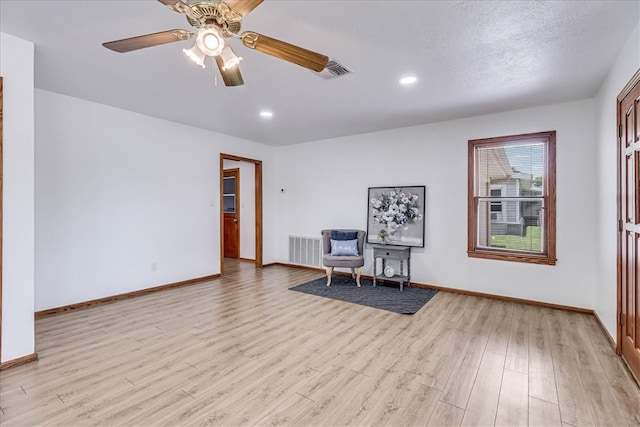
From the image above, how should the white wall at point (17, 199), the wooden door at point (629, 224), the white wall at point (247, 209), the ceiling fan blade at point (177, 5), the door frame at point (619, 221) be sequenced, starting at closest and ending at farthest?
the ceiling fan blade at point (177, 5)
the wooden door at point (629, 224)
the white wall at point (17, 199)
the door frame at point (619, 221)
the white wall at point (247, 209)

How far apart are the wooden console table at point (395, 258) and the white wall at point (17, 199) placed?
405 centimetres

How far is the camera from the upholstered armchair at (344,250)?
4.82 metres

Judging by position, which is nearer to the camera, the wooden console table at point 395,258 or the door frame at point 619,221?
the door frame at point 619,221

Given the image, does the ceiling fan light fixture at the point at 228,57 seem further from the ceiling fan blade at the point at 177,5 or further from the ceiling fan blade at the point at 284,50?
the ceiling fan blade at the point at 177,5

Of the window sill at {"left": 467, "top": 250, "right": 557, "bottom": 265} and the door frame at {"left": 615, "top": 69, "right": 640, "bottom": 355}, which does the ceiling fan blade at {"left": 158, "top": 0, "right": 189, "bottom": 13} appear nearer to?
the door frame at {"left": 615, "top": 69, "right": 640, "bottom": 355}

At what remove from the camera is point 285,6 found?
196 cm

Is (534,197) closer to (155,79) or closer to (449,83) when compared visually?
(449,83)

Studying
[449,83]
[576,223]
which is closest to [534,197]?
[576,223]

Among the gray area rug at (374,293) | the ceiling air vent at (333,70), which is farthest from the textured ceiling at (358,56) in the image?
the gray area rug at (374,293)

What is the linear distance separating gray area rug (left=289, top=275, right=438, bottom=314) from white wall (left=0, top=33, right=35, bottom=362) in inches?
118

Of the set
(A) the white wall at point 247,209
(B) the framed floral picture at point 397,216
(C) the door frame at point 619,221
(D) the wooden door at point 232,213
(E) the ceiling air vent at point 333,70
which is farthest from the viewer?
(D) the wooden door at point 232,213

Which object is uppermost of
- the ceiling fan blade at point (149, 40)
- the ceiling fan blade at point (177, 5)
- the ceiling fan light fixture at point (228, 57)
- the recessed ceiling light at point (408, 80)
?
the recessed ceiling light at point (408, 80)

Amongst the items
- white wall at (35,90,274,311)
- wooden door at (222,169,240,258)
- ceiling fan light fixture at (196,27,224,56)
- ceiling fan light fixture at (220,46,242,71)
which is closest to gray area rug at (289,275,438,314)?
white wall at (35,90,274,311)

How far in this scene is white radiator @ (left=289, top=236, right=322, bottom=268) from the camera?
6.06 metres
